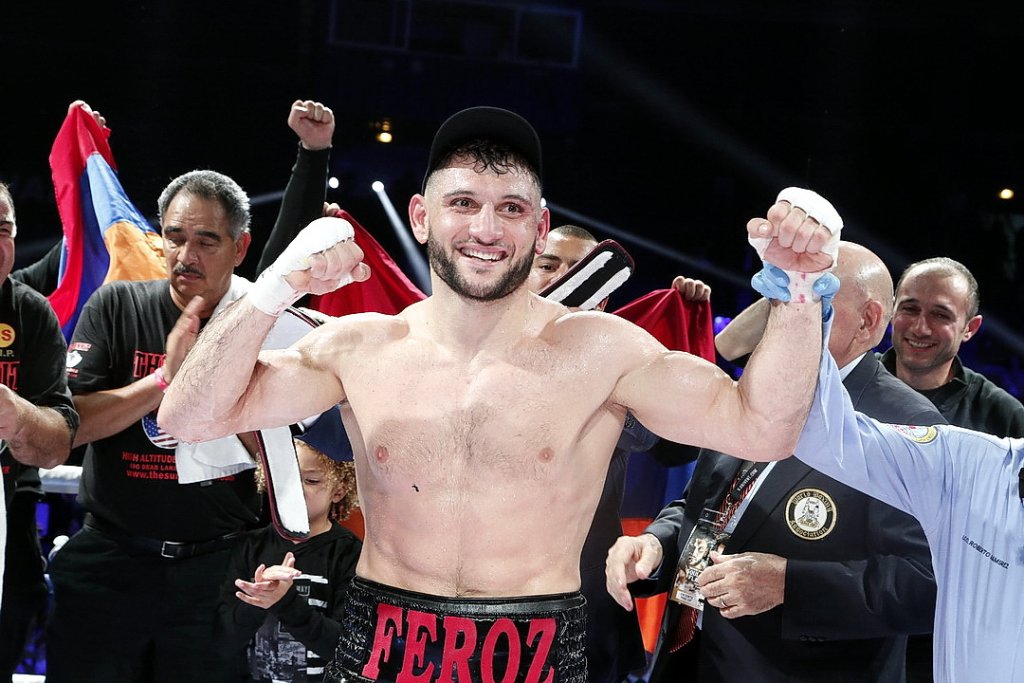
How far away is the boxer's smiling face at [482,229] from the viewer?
5.13 feet

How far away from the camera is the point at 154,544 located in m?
2.34

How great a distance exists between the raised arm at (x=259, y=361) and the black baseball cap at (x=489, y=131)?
23cm

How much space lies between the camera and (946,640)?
1674mm

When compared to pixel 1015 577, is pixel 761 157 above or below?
above

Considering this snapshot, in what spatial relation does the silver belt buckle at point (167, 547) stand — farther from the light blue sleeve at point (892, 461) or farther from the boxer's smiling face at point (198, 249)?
the light blue sleeve at point (892, 461)

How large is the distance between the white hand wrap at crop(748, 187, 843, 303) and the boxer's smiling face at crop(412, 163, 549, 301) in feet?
1.20

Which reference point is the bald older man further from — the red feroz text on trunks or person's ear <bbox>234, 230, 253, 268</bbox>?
person's ear <bbox>234, 230, 253, 268</bbox>

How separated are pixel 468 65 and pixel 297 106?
3938mm

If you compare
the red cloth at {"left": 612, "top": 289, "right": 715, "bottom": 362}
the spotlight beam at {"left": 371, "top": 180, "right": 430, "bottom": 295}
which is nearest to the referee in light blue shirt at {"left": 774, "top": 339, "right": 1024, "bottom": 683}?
the red cloth at {"left": 612, "top": 289, "right": 715, "bottom": 362}

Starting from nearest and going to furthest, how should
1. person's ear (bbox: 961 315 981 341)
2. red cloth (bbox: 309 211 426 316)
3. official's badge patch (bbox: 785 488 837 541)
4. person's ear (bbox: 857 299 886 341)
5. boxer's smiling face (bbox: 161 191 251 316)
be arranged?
official's badge patch (bbox: 785 488 837 541) → person's ear (bbox: 857 299 886 341) → boxer's smiling face (bbox: 161 191 251 316) → red cloth (bbox: 309 211 426 316) → person's ear (bbox: 961 315 981 341)

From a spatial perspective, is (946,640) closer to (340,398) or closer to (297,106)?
(340,398)

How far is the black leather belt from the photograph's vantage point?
92.1 inches

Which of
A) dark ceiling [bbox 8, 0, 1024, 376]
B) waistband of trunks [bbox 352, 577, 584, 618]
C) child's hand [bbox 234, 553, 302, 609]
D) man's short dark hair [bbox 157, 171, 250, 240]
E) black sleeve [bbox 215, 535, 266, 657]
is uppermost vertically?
dark ceiling [bbox 8, 0, 1024, 376]

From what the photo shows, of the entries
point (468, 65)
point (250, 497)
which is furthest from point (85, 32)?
point (250, 497)
